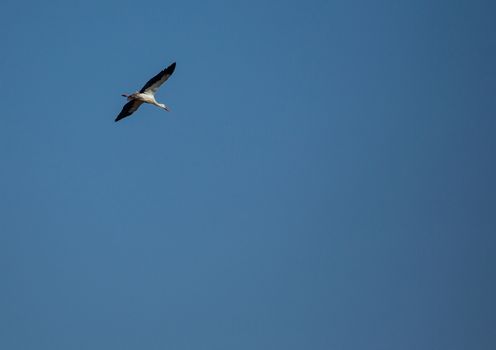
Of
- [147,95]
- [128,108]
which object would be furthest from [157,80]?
[128,108]

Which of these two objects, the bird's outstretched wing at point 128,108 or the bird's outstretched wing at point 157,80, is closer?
the bird's outstretched wing at point 157,80

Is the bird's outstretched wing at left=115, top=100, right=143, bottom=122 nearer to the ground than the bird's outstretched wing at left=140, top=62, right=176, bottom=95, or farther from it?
nearer to the ground

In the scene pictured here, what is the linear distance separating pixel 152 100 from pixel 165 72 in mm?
2374

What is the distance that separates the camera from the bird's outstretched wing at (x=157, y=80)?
62.3m

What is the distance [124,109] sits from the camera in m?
64.2

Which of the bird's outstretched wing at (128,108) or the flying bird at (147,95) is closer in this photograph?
the flying bird at (147,95)

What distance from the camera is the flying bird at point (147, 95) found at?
2459 inches

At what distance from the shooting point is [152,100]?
64.1m

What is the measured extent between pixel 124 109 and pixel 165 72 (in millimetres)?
3613

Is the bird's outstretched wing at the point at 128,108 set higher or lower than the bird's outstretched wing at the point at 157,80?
lower

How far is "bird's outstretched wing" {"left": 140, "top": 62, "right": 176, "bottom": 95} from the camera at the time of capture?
62344mm

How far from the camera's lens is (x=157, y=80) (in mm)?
62688

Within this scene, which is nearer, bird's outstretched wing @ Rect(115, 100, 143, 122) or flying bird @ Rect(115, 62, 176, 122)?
flying bird @ Rect(115, 62, 176, 122)

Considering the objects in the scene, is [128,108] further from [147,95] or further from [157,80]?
[157,80]
